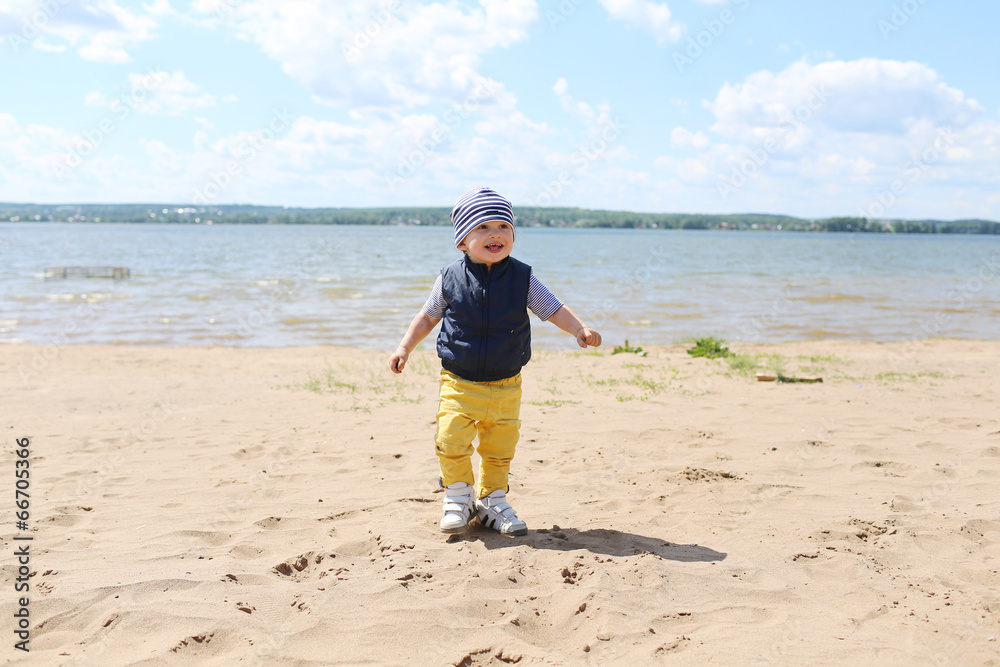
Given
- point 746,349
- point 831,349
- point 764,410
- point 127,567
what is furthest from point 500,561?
point 831,349

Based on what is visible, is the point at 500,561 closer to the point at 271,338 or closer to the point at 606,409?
the point at 606,409

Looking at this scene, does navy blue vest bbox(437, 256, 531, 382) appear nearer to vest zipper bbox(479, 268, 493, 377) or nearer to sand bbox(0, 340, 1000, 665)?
vest zipper bbox(479, 268, 493, 377)

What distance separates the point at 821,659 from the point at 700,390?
531 centimetres

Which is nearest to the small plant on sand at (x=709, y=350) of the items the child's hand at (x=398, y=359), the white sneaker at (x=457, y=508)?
the white sneaker at (x=457, y=508)

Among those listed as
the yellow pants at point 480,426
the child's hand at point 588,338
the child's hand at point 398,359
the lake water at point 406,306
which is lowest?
the lake water at point 406,306

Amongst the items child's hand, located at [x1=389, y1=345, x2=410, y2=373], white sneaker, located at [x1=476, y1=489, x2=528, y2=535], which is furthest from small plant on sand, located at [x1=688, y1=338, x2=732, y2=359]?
child's hand, located at [x1=389, y1=345, x2=410, y2=373]

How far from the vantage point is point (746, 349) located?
1227 cm

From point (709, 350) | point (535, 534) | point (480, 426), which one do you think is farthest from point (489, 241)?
point (709, 350)

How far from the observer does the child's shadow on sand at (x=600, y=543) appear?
3.55 meters

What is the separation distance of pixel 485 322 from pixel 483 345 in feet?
0.41

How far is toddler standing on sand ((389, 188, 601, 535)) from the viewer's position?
3.80 metres

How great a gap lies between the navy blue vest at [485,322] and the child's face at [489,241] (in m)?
0.09

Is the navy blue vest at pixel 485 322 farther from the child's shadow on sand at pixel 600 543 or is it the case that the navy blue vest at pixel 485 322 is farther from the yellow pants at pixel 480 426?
the child's shadow on sand at pixel 600 543

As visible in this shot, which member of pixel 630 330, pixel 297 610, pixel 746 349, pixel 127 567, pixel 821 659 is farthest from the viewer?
pixel 630 330
